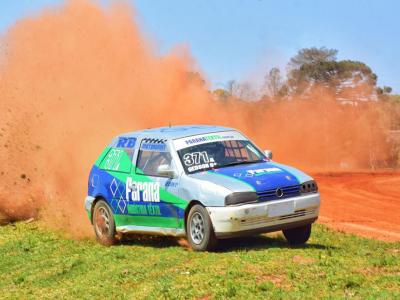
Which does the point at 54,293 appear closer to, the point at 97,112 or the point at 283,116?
the point at 97,112

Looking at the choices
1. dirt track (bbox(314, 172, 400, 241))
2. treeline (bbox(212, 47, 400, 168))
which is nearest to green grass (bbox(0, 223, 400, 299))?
dirt track (bbox(314, 172, 400, 241))

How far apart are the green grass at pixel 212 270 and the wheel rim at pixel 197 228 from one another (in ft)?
0.84

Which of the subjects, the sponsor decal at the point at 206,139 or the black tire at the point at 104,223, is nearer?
the sponsor decal at the point at 206,139

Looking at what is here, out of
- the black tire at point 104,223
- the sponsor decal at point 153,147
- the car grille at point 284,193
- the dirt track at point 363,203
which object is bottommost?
the dirt track at point 363,203

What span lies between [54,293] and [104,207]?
3.17 meters

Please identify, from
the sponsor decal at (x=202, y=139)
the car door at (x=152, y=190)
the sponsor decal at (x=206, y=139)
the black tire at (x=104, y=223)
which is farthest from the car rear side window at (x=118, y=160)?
the sponsor decal at (x=206, y=139)

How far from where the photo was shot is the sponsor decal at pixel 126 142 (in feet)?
39.4

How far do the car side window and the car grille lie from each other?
5.40 feet

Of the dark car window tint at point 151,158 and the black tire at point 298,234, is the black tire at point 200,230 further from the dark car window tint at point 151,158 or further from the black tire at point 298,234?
the black tire at point 298,234

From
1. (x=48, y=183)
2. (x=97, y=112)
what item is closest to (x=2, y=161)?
(x=48, y=183)

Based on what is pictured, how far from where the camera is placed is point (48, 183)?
18672mm

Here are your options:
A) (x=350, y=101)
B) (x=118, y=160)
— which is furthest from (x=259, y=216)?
(x=350, y=101)

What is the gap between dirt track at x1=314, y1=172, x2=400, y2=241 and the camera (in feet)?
46.2

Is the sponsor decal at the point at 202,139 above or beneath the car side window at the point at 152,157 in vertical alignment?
above
